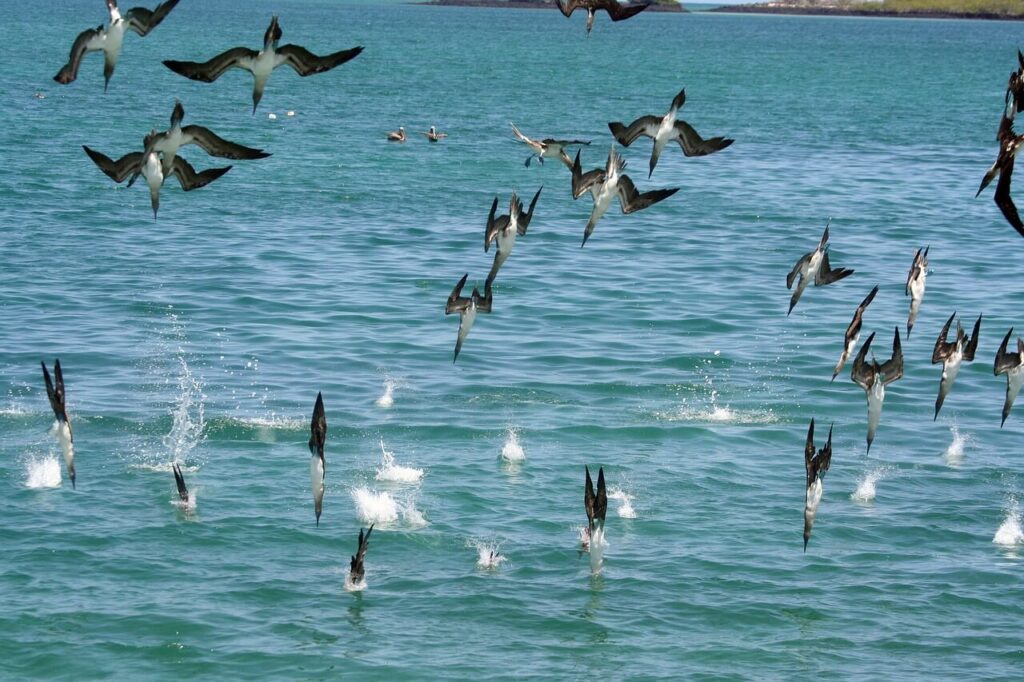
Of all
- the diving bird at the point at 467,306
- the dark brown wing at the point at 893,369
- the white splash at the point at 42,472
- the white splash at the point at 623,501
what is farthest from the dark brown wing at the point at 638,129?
the white splash at the point at 42,472

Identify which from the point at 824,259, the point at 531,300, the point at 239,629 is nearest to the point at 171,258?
the point at 531,300

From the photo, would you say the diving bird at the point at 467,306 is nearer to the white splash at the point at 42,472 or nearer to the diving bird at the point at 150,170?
the diving bird at the point at 150,170

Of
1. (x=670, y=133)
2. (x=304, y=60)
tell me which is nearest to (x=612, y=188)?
(x=670, y=133)

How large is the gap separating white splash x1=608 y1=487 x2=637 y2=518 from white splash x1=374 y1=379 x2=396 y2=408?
6932 mm

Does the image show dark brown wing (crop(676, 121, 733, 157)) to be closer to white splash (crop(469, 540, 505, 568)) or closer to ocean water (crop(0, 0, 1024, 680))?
ocean water (crop(0, 0, 1024, 680))

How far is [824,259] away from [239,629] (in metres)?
10.5

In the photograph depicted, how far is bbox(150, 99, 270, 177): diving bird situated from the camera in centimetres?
1922

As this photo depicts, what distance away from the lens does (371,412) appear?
35.7 m

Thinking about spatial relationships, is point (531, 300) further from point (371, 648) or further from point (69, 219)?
point (371, 648)

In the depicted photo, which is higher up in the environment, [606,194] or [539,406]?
[606,194]

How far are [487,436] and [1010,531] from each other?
1067 cm

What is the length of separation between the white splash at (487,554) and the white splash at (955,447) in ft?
35.0

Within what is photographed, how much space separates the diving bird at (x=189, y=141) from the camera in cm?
1922

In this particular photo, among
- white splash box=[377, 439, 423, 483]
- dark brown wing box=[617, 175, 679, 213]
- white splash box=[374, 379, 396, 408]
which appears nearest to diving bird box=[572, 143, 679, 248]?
dark brown wing box=[617, 175, 679, 213]
